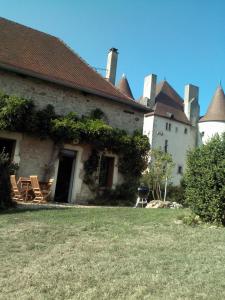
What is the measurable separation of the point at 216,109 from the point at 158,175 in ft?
87.7

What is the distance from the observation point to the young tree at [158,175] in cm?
1789

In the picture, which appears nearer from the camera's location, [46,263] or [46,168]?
[46,263]

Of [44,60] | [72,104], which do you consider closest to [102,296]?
[72,104]

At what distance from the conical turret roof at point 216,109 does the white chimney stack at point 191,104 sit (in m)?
→ 1.00

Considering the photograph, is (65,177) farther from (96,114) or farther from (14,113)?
(14,113)

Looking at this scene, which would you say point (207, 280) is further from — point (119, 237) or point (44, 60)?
point (44, 60)

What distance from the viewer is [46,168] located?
49.2 feet

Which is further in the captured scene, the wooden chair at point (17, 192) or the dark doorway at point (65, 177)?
the dark doorway at point (65, 177)

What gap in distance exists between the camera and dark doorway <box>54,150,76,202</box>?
51.6 feet

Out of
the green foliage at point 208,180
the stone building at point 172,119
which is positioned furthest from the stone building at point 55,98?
the stone building at point 172,119

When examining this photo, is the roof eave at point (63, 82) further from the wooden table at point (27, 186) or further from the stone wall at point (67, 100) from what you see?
the wooden table at point (27, 186)

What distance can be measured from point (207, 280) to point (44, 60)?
1433 cm

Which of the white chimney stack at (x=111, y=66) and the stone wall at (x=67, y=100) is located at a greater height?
the white chimney stack at (x=111, y=66)

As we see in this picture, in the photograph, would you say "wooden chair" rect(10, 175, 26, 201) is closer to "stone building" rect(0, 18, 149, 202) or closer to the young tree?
"stone building" rect(0, 18, 149, 202)
